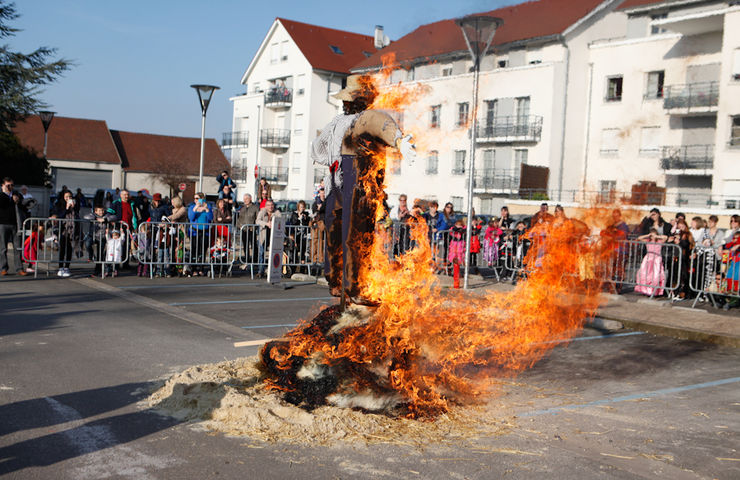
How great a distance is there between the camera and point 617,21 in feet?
142

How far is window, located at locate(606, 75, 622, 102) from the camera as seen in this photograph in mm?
36688

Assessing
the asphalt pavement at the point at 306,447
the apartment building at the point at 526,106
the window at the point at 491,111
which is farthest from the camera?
the window at the point at 491,111

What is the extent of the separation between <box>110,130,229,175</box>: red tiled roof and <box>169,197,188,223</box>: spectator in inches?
2273

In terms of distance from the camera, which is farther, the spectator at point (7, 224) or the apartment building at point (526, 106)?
→ the apartment building at point (526, 106)

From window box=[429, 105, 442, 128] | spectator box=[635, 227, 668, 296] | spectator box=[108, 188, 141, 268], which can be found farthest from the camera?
spectator box=[108, 188, 141, 268]

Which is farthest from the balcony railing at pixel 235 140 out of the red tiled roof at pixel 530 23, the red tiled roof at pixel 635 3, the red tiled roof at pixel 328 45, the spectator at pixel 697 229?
the spectator at pixel 697 229

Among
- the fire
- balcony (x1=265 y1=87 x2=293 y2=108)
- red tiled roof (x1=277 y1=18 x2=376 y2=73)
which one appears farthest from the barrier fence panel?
balcony (x1=265 y1=87 x2=293 y2=108)

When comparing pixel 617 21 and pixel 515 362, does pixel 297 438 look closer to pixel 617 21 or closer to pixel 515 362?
pixel 515 362

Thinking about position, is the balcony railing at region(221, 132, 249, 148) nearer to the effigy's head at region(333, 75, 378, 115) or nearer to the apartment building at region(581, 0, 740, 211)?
the apartment building at region(581, 0, 740, 211)

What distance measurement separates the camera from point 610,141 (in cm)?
3747

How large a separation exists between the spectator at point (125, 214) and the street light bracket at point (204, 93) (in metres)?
5.78

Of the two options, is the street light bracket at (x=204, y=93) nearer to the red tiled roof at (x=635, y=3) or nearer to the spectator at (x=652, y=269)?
the spectator at (x=652, y=269)

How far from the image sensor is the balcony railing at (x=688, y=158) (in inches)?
1421

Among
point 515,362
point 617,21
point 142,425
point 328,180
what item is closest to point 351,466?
point 142,425
